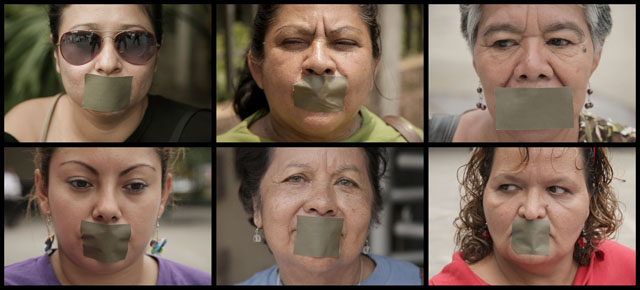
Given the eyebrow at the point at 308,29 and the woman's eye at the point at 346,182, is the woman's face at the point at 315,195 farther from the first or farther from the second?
the eyebrow at the point at 308,29

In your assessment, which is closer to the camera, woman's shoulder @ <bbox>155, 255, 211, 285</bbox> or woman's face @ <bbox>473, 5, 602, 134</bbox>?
woman's face @ <bbox>473, 5, 602, 134</bbox>

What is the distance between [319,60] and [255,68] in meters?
0.21

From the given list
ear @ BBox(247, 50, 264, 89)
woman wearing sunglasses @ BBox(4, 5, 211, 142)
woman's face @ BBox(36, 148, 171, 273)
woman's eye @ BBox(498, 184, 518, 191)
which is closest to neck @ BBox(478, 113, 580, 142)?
woman's eye @ BBox(498, 184, 518, 191)

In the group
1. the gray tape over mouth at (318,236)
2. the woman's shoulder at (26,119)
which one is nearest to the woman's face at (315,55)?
the gray tape over mouth at (318,236)

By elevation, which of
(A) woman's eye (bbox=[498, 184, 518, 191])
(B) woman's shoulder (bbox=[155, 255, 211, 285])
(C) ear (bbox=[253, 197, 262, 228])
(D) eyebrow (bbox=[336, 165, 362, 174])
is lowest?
(B) woman's shoulder (bbox=[155, 255, 211, 285])

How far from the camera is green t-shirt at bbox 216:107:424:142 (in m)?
1.77

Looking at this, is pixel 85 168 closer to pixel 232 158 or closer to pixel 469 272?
pixel 232 158

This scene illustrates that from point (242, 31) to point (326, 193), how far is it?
0.53m

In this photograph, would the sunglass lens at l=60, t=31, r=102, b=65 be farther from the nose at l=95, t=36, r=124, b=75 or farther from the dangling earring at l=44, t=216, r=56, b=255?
the dangling earring at l=44, t=216, r=56, b=255

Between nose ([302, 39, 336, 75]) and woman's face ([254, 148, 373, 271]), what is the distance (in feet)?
0.72

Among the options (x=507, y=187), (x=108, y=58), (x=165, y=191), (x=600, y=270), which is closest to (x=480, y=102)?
(x=507, y=187)

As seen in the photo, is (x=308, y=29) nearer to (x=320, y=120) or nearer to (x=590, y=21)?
(x=320, y=120)

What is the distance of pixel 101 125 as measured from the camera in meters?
1.77
